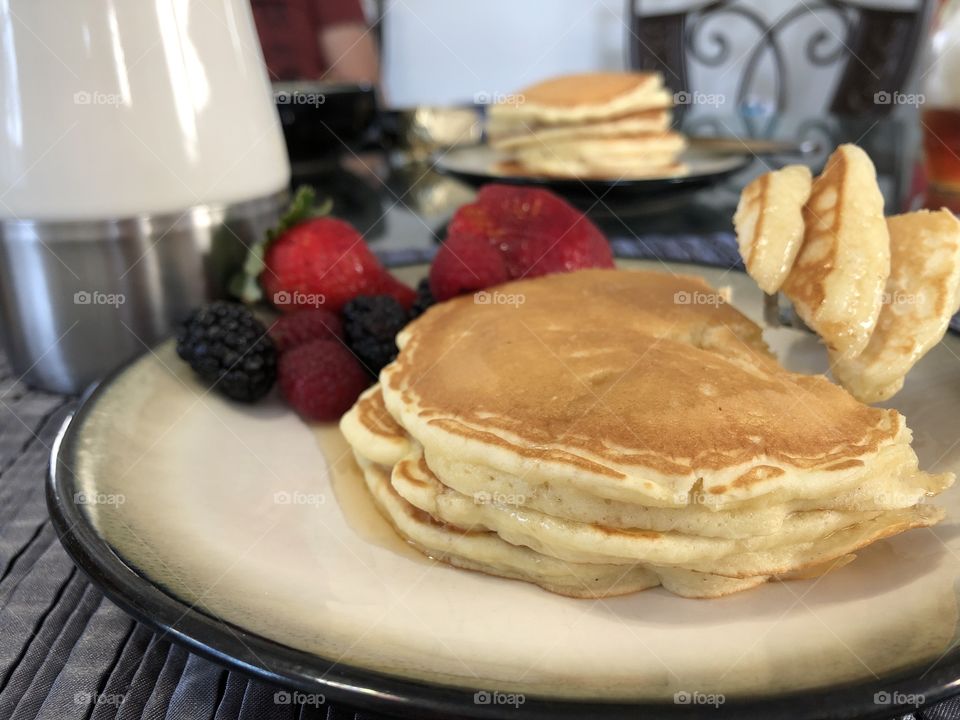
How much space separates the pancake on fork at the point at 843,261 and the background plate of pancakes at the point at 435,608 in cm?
16

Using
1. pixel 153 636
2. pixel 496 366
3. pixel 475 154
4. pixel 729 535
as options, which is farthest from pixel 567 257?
pixel 475 154

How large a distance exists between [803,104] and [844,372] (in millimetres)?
3937

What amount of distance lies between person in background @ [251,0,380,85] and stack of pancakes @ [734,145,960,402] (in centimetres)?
314

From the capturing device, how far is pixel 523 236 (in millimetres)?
1152

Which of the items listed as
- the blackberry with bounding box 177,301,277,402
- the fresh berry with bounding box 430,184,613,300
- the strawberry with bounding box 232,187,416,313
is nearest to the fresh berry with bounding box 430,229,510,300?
the fresh berry with bounding box 430,184,613,300

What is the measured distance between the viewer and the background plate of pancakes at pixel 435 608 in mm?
493

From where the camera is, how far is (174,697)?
2.05 feet

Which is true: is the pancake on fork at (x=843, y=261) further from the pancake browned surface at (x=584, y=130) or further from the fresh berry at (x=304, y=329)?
the pancake browned surface at (x=584, y=130)

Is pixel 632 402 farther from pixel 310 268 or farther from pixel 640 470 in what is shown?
pixel 310 268

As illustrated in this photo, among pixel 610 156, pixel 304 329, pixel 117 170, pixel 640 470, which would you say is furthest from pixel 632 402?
pixel 610 156

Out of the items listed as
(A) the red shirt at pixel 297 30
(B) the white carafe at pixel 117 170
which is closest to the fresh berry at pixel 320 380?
(B) the white carafe at pixel 117 170

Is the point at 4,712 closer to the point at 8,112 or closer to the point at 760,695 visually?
the point at 760,695

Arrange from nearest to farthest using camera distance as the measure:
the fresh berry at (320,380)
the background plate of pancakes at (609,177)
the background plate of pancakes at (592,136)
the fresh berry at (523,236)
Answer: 1. the fresh berry at (320,380)
2. the fresh berry at (523,236)
3. the background plate of pancakes at (609,177)
4. the background plate of pancakes at (592,136)

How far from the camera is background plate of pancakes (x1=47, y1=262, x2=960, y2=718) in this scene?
493mm
